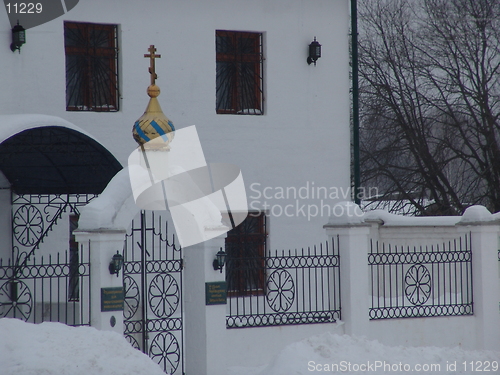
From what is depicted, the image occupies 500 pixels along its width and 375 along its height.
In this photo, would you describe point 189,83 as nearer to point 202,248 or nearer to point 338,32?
point 338,32

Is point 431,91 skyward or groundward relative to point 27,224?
skyward

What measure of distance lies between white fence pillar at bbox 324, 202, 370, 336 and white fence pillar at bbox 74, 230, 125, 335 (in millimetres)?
3216

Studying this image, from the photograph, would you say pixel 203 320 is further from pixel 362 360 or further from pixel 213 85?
pixel 213 85

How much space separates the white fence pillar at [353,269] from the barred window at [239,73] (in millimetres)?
4087

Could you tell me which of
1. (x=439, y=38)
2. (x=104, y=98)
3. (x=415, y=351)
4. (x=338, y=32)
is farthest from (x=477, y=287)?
(x=439, y=38)

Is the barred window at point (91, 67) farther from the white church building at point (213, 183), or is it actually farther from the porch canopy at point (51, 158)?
the porch canopy at point (51, 158)

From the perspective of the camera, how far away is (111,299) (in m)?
8.94

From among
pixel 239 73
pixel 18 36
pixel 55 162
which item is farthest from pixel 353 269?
pixel 18 36

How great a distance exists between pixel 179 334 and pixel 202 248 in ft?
5.32

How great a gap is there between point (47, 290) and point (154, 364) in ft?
15.4

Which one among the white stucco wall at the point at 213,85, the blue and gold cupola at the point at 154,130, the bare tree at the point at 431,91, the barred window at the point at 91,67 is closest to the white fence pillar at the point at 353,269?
the blue and gold cupola at the point at 154,130

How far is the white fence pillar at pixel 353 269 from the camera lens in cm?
1048

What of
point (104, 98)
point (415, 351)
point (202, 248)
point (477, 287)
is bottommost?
point (415, 351)

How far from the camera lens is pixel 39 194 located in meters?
12.5
